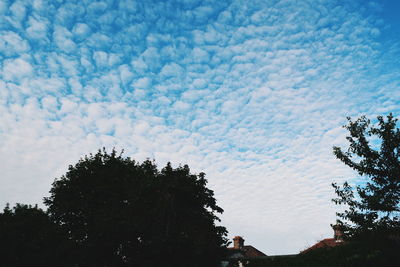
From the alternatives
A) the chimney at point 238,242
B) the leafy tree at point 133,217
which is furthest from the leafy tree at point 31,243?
the chimney at point 238,242

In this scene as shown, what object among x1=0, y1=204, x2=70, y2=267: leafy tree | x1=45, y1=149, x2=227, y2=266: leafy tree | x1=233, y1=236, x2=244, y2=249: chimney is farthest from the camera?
x1=233, y1=236, x2=244, y2=249: chimney

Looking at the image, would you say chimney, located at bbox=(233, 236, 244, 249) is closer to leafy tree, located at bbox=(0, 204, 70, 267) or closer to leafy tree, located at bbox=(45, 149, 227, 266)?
leafy tree, located at bbox=(45, 149, 227, 266)

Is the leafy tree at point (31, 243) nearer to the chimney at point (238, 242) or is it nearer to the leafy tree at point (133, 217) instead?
the leafy tree at point (133, 217)

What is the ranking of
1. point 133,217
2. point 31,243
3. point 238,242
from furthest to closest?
point 238,242, point 31,243, point 133,217

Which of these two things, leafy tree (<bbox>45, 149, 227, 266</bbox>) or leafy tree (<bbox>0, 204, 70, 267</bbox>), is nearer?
leafy tree (<bbox>45, 149, 227, 266</bbox>)

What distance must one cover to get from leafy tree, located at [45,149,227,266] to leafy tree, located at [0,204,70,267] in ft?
4.92

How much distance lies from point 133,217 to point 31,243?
1355cm

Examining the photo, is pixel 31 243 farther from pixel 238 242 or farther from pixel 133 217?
pixel 238 242

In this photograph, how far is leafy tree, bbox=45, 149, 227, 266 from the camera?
2734cm

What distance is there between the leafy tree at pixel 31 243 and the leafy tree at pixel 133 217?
150 cm

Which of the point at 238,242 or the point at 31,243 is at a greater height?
the point at 238,242

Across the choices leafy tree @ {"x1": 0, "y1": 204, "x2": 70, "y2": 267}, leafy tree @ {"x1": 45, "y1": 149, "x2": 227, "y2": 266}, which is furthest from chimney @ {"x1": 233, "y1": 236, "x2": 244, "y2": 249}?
leafy tree @ {"x1": 0, "y1": 204, "x2": 70, "y2": 267}

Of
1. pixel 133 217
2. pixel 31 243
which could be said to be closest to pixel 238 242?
pixel 133 217

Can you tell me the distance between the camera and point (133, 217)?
2886 centimetres
